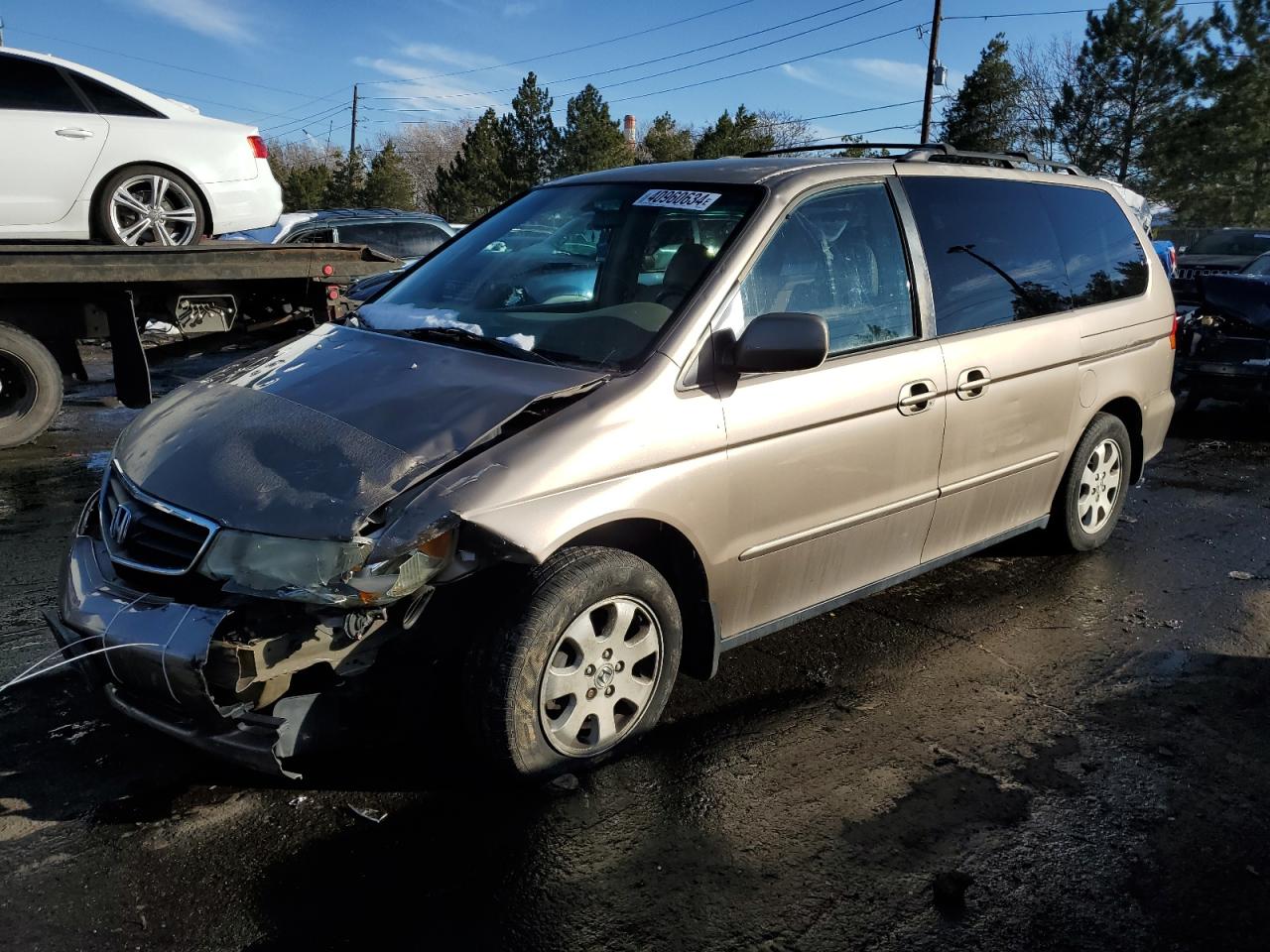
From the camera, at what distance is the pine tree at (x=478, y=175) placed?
129 ft

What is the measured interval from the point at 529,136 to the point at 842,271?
125 feet

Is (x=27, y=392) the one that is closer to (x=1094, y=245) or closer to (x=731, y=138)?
(x=1094, y=245)

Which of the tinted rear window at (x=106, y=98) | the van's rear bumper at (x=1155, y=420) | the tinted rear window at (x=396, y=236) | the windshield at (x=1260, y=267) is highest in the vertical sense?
the tinted rear window at (x=106, y=98)

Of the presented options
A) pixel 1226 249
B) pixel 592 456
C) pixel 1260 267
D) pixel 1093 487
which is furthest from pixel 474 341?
pixel 1226 249

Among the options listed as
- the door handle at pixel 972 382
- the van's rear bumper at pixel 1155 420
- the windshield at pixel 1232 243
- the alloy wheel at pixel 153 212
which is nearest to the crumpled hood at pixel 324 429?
the door handle at pixel 972 382

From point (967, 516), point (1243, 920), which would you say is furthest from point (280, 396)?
point (1243, 920)

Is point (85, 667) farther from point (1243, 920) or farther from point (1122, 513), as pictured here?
point (1122, 513)

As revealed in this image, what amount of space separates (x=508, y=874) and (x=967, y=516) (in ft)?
8.23

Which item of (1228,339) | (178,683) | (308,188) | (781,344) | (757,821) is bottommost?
(757,821)

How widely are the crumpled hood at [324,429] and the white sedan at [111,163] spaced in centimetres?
469

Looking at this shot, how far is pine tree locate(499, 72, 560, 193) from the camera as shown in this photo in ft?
128

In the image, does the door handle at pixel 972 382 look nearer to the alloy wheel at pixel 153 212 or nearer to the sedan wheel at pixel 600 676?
the sedan wheel at pixel 600 676

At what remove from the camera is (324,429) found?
3.00 metres

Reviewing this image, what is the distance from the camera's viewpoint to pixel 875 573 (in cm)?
394
